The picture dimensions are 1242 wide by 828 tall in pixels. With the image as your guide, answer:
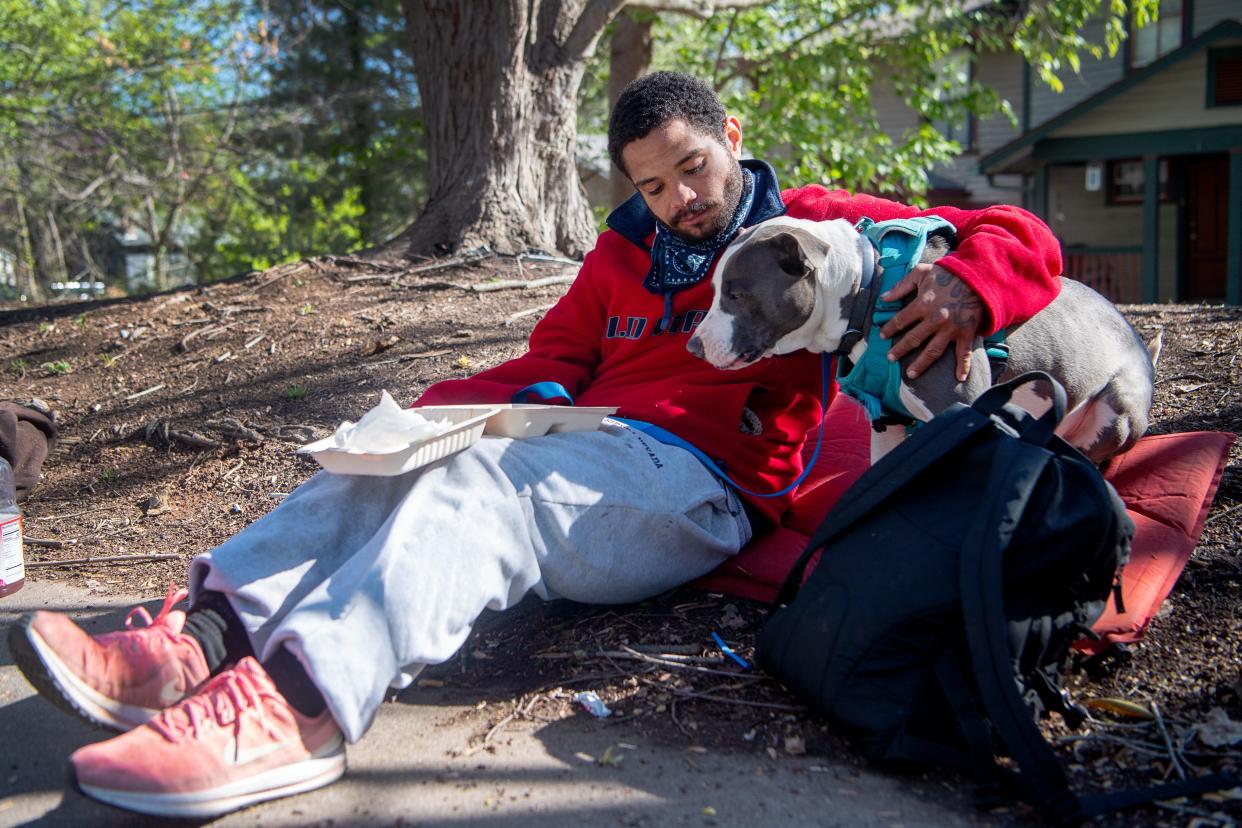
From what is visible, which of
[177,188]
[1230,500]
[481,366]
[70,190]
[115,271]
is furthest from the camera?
[115,271]

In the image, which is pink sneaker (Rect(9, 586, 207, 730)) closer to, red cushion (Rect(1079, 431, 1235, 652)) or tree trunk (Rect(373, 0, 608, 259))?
red cushion (Rect(1079, 431, 1235, 652))

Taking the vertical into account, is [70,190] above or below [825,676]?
above

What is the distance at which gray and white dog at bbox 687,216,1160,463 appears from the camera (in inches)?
116

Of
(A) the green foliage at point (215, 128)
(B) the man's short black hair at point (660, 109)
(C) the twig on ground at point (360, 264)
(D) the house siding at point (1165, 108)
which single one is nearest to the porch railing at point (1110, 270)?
(D) the house siding at point (1165, 108)

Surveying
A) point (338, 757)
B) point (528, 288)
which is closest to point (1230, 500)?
point (338, 757)

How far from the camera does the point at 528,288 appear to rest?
6391 mm

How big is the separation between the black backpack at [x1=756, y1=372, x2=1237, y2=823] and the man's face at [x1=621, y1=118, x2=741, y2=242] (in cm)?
114

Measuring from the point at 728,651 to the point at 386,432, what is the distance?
1.09 metres

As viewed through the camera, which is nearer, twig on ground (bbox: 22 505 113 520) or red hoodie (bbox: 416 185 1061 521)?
red hoodie (bbox: 416 185 1061 521)

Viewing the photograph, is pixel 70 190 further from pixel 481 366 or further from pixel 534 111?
pixel 481 366

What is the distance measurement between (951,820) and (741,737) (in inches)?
21.5

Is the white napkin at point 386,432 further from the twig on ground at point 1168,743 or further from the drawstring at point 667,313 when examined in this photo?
the twig on ground at point 1168,743

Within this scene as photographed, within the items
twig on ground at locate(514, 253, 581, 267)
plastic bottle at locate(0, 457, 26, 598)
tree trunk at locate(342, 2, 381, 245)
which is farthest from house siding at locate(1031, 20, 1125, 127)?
plastic bottle at locate(0, 457, 26, 598)

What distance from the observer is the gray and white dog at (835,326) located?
294 centimetres
